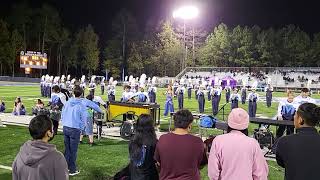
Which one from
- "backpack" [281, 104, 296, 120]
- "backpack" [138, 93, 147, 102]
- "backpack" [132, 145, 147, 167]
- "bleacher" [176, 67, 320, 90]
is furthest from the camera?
"bleacher" [176, 67, 320, 90]

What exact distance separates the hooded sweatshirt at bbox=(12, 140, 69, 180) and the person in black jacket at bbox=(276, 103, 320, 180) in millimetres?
2015

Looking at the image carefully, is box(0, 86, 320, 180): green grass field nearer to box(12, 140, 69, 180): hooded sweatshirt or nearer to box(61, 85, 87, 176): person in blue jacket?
box(61, 85, 87, 176): person in blue jacket

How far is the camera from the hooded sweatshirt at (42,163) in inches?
149

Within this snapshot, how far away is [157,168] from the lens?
4812mm

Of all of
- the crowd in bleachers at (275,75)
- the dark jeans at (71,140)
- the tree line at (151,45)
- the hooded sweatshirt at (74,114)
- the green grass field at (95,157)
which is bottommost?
the green grass field at (95,157)

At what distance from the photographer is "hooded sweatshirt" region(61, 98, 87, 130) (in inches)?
320

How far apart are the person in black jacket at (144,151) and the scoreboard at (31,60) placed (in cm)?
5197

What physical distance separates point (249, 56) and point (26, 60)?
113 feet

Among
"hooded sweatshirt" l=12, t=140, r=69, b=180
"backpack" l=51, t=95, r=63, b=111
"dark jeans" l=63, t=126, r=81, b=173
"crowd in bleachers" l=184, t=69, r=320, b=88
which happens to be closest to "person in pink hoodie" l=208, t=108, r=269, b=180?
"hooded sweatshirt" l=12, t=140, r=69, b=180

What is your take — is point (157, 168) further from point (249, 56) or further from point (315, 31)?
point (315, 31)

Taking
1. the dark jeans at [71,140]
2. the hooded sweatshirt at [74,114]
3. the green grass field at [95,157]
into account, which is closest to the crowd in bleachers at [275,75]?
the green grass field at [95,157]

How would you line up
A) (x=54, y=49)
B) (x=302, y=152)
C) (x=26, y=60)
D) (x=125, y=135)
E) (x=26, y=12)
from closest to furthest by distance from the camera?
1. (x=302, y=152)
2. (x=125, y=135)
3. (x=26, y=60)
4. (x=26, y=12)
5. (x=54, y=49)

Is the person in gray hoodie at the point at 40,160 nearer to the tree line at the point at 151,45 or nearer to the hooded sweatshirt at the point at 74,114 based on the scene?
the hooded sweatshirt at the point at 74,114

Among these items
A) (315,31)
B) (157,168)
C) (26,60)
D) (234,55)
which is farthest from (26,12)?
(157,168)
